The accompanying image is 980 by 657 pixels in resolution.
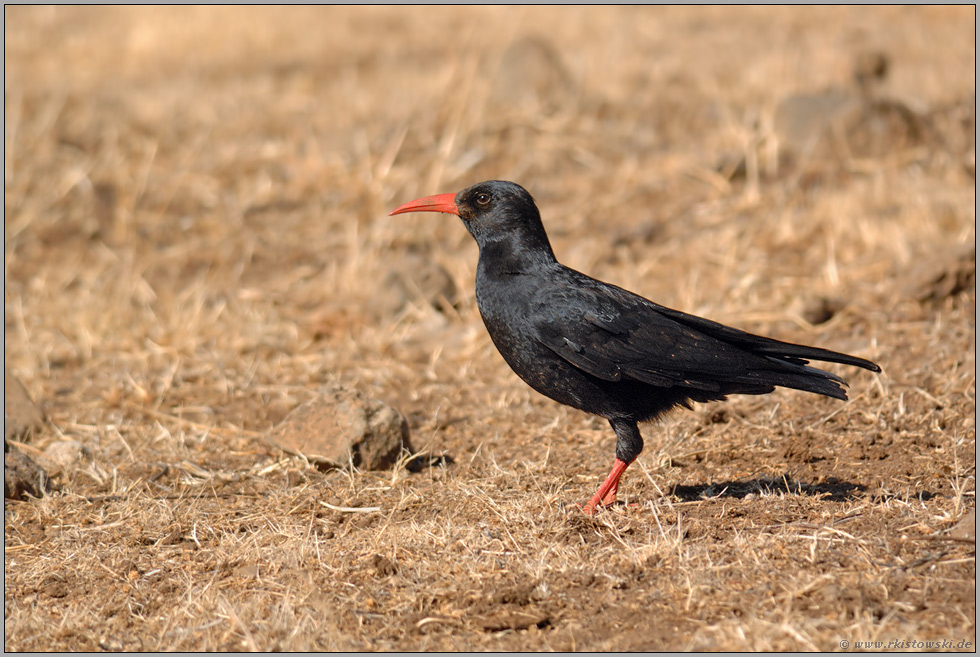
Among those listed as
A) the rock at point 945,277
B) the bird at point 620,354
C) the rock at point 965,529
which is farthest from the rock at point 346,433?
the rock at point 945,277

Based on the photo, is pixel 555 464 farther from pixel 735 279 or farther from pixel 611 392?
pixel 735 279

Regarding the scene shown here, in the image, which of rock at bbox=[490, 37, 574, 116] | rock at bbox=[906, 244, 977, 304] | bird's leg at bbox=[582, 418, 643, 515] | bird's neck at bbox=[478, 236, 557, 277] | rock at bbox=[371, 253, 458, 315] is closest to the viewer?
bird's leg at bbox=[582, 418, 643, 515]

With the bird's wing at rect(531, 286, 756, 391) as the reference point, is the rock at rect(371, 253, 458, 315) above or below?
below

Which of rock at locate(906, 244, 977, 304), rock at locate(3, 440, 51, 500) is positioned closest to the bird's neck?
rock at locate(3, 440, 51, 500)

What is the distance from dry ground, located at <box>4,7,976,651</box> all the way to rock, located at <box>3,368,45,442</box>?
14 cm

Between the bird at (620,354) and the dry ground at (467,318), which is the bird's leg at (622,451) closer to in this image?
the bird at (620,354)

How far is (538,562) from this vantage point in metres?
3.97

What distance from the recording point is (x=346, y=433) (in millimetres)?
5230

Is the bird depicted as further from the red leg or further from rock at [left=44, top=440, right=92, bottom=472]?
rock at [left=44, top=440, right=92, bottom=472]

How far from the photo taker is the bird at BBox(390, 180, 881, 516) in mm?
4605

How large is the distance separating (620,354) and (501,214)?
37.3 inches

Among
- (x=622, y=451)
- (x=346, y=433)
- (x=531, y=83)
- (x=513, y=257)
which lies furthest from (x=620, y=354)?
(x=531, y=83)

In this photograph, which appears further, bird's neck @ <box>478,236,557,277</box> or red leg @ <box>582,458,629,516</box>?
bird's neck @ <box>478,236,557,277</box>

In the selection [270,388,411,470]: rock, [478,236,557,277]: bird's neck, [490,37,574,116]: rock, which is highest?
[490,37,574,116]: rock
